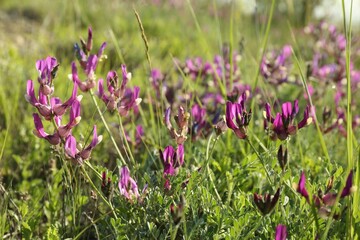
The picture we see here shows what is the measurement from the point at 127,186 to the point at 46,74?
0.42 m

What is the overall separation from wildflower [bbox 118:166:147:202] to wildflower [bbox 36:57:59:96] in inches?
13.0

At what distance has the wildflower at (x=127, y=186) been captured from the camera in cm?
164

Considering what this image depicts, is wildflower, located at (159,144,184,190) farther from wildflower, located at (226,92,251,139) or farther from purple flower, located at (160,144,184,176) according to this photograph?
wildflower, located at (226,92,251,139)

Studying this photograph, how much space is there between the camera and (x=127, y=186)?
165 centimetres

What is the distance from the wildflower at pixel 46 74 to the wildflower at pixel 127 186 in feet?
1.09

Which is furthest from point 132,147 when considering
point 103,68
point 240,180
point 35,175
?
point 103,68

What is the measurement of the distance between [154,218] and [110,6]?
5.89 m

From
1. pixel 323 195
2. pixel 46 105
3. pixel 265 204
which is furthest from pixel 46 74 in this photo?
pixel 323 195

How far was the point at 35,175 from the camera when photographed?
2.60 meters

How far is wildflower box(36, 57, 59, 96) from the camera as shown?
161 centimetres

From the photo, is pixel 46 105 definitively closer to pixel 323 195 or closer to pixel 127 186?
pixel 127 186

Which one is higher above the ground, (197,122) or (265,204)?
(265,204)

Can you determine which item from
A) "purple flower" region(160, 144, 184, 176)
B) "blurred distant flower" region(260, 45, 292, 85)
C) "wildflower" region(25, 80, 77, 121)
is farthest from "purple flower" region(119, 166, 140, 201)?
"blurred distant flower" region(260, 45, 292, 85)

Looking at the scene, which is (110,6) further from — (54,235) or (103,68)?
(54,235)
